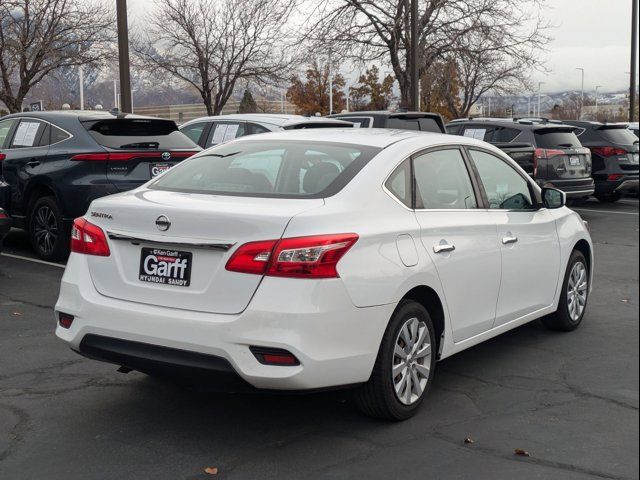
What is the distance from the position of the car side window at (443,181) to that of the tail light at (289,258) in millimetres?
997

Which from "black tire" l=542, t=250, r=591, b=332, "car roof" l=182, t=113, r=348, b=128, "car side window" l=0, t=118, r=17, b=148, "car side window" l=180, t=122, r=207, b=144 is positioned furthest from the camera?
"car side window" l=180, t=122, r=207, b=144

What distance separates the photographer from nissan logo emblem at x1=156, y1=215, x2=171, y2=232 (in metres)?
4.10

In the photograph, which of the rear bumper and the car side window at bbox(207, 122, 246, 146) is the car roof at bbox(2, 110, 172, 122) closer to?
the car side window at bbox(207, 122, 246, 146)

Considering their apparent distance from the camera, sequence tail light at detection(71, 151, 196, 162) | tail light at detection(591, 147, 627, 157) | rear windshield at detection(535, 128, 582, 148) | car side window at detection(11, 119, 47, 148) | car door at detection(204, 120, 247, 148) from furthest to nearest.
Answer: tail light at detection(591, 147, 627, 157) → rear windshield at detection(535, 128, 582, 148) → car door at detection(204, 120, 247, 148) → car side window at detection(11, 119, 47, 148) → tail light at detection(71, 151, 196, 162)

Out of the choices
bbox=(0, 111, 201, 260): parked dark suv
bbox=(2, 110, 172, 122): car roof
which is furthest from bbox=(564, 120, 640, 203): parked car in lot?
bbox=(2, 110, 172, 122): car roof

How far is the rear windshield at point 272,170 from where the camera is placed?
14.6 feet

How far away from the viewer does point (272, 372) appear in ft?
12.5

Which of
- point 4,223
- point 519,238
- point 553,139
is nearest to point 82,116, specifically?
point 4,223

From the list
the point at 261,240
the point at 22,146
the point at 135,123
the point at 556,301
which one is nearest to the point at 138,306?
the point at 261,240

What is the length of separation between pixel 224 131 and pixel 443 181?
726 centimetres

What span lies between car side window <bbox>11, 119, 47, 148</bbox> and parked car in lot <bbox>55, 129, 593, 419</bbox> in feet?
16.6

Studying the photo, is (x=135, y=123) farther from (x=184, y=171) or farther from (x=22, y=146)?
(x=184, y=171)

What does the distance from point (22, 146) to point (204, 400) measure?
602 centimetres

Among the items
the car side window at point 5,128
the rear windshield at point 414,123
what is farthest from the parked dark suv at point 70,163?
the rear windshield at point 414,123
